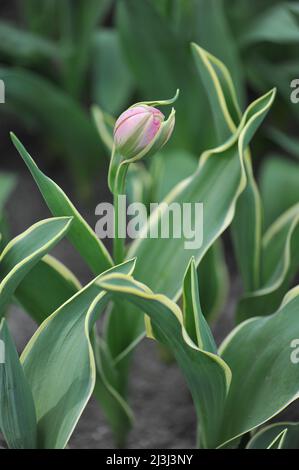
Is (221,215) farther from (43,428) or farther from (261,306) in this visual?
(43,428)

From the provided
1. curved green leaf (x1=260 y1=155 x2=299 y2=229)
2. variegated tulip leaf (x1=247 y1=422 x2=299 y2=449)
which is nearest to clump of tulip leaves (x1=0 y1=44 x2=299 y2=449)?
variegated tulip leaf (x1=247 y1=422 x2=299 y2=449)

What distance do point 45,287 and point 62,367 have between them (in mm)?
124

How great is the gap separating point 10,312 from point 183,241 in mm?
529

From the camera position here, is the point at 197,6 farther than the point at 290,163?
No

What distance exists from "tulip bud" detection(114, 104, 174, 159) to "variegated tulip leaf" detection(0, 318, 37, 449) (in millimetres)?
206

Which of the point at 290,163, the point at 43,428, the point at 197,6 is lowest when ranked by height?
the point at 43,428

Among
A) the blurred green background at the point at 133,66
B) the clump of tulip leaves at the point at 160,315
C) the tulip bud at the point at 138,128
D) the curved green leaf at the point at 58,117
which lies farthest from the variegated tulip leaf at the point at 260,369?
the curved green leaf at the point at 58,117

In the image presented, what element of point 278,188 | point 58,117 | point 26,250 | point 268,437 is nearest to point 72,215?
point 26,250

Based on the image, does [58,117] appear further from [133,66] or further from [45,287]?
[45,287]

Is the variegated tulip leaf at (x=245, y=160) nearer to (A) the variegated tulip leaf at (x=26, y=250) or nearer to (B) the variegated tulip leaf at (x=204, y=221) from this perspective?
(B) the variegated tulip leaf at (x=204, y=221)

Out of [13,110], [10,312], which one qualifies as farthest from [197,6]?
[10,312]

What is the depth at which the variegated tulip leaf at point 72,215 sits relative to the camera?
2.69 feet

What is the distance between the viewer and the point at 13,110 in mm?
1618

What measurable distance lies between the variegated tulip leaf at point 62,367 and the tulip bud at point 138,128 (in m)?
0.13
